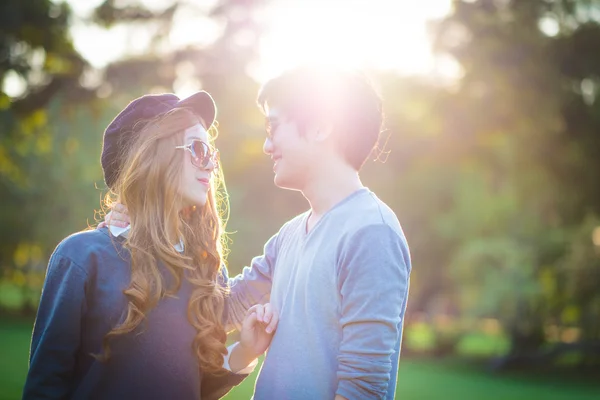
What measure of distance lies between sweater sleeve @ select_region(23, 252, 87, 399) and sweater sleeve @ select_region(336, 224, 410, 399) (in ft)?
3.16

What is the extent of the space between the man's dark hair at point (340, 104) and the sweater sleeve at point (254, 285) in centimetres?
65

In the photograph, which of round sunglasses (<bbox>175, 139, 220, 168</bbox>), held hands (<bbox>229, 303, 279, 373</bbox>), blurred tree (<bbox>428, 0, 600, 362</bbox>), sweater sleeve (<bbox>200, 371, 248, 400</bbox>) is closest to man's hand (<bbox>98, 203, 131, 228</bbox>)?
round sunglasses (<bbox>175, 139, 220, 168</bbox>)

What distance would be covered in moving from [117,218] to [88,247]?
247 mm

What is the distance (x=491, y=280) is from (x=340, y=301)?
21.2 meters

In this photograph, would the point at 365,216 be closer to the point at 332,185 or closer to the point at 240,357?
the point at 332,185

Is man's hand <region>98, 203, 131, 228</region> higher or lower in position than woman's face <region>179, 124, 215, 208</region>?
lower

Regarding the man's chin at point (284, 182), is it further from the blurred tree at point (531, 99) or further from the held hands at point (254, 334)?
the blurred tree at point (531, 99)

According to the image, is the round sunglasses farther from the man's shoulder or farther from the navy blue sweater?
the man's shoulder

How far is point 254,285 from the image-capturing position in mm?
3055

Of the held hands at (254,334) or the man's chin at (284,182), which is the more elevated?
the man's chin at (284,182)

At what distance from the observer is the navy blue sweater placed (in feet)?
7.95

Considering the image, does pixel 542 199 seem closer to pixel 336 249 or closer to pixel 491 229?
pixel 336 249

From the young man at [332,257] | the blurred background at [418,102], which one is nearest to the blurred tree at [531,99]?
the blurred background at [418,102]

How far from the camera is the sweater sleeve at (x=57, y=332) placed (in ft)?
7.92
